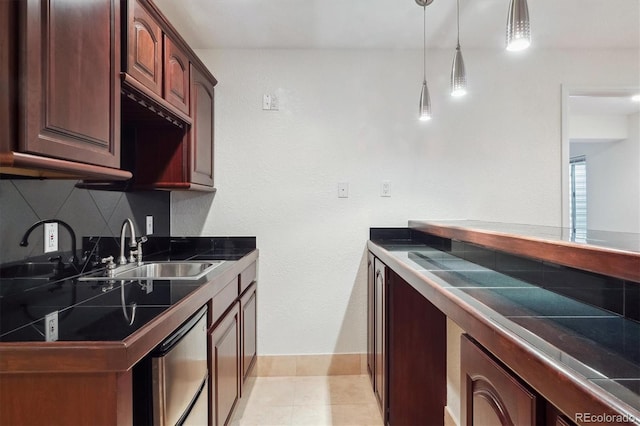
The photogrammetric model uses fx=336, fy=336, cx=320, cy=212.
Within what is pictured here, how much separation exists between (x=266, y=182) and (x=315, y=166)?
15.0 inches

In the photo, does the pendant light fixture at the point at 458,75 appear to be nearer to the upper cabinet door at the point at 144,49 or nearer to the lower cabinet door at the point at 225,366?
the upper cabinet door at the point at 144,49

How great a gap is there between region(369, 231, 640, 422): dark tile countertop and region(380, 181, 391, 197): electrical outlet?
117 centimetres

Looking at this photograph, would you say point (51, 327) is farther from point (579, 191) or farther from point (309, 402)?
point (579, 191)

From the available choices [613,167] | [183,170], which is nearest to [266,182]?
[183,170]

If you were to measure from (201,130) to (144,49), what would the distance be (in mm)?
766

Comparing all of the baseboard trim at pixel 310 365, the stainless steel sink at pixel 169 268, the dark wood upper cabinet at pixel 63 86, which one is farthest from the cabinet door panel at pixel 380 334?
the dark wood upper cabinet at pixel 63 86

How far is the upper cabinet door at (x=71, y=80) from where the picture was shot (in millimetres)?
842

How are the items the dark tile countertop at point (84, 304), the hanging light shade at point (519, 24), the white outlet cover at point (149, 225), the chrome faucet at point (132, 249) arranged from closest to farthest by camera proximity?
the dark tile countertop at point (84, 304) < the hanging light shade at point (519, 24) < the chrome faucet at point (132, 249) < the white outlet cover at point (149, 225)

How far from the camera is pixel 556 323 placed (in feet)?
2.56

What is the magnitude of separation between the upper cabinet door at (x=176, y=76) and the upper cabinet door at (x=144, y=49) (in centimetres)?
6

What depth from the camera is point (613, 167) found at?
496 centimetres

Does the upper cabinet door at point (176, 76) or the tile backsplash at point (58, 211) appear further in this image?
the upper cabinet door at point (176, 76)

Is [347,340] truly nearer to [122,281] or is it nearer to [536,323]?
[122,281]

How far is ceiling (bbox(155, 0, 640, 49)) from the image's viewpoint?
6.37ft
